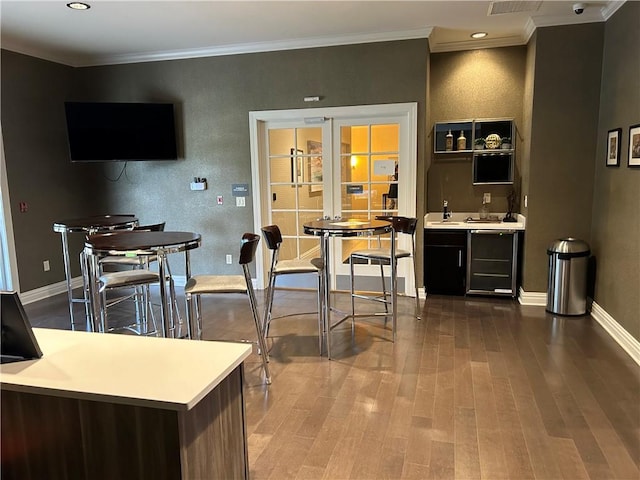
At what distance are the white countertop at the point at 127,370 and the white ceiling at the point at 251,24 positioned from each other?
11.0ft

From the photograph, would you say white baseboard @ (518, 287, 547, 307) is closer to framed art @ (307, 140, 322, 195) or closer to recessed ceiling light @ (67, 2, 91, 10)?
framed art @ (307, 140, 322, 195)

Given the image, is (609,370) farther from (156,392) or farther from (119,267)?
(119,267)

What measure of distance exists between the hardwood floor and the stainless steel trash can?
138 mm

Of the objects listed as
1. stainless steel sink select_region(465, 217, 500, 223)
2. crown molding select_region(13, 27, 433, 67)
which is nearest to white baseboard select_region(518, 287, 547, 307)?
stainless steel sink select_region(465, 217, 500, 223)

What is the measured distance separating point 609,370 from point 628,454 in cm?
107

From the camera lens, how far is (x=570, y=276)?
14.1ft

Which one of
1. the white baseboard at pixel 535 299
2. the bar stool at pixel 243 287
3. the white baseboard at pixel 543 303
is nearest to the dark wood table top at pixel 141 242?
the bar stool at pixel 243 287

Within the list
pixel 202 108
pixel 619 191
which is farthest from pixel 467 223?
pixel 202 108

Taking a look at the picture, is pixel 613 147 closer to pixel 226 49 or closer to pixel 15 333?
pixel 226 49

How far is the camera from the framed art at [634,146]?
344 centimetres

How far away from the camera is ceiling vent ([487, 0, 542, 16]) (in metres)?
3.94

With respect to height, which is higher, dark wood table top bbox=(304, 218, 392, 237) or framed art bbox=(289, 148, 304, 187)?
framed art bbox=(289, 148, 304, 187)

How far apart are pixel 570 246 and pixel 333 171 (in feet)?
8.36

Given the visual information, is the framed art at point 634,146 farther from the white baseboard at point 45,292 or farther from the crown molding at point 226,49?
the white baseboard at point 45,292
